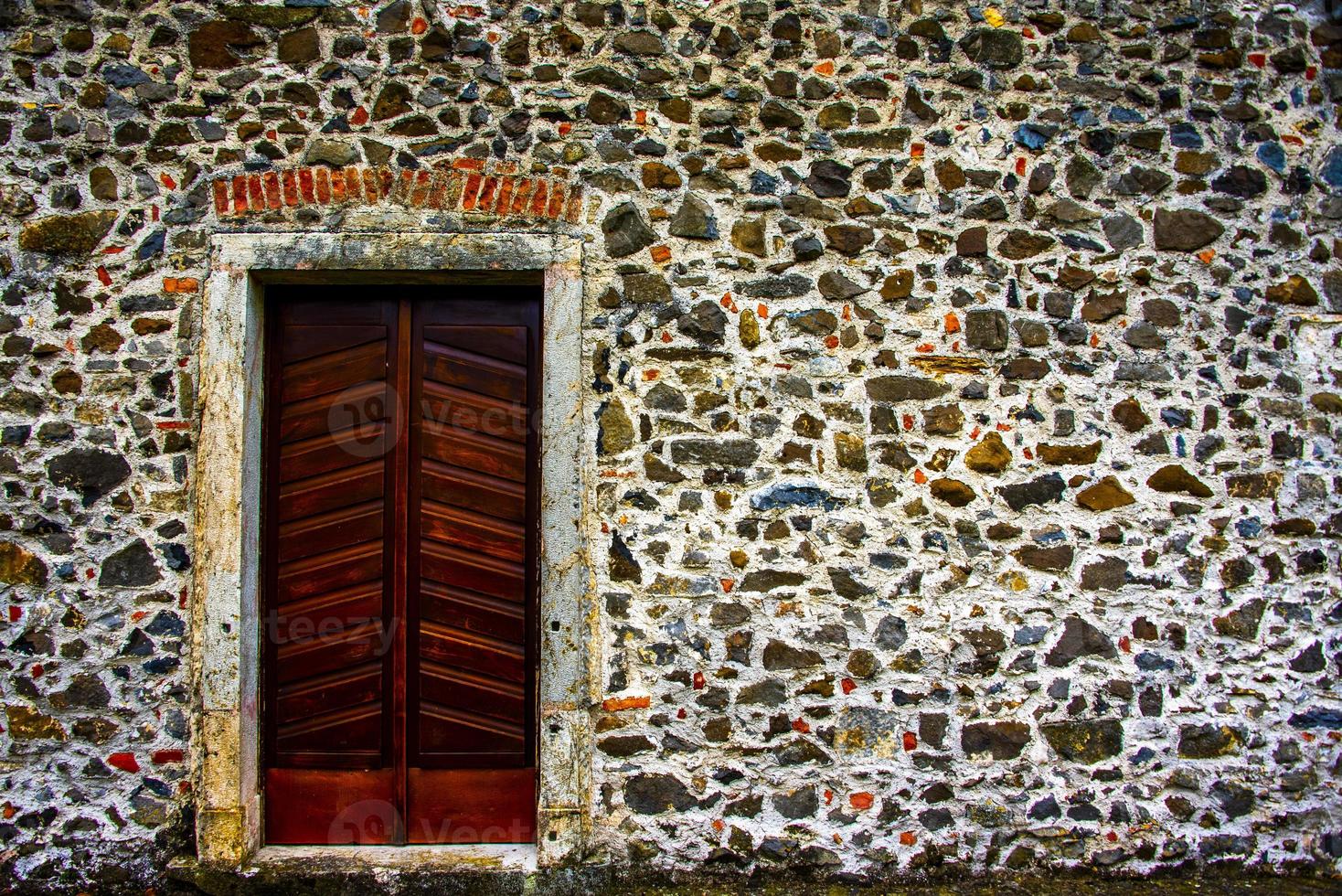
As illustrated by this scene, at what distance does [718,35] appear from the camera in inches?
→ 134

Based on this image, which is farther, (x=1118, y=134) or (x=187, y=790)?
(x=1118, y=134)

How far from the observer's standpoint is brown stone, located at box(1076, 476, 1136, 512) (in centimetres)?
335

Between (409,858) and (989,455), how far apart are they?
8.52 feet

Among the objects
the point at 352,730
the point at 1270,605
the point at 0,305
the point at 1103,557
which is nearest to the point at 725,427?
the point at 1103,557

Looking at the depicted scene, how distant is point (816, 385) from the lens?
3346 millimetres

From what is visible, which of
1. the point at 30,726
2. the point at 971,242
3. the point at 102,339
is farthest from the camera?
the point at 971,242

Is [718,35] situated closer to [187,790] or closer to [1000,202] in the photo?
[1000,202]

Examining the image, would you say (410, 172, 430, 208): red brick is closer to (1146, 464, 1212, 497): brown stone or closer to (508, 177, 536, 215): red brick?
(508, 177, 536, 215): red brick

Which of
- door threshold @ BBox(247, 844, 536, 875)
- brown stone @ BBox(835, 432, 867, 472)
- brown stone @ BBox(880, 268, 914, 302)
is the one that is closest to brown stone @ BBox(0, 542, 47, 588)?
door threshold @ BBox(247, 844, 536, 875)

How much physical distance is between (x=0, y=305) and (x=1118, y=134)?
168 inches

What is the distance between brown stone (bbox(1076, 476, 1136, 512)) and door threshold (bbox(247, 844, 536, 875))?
7.98ft

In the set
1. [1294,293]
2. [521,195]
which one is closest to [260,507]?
[521,195]

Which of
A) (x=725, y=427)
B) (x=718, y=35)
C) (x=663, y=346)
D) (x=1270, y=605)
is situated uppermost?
(x=718, y=35)

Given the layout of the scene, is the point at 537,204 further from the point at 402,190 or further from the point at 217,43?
the point at 217,43
